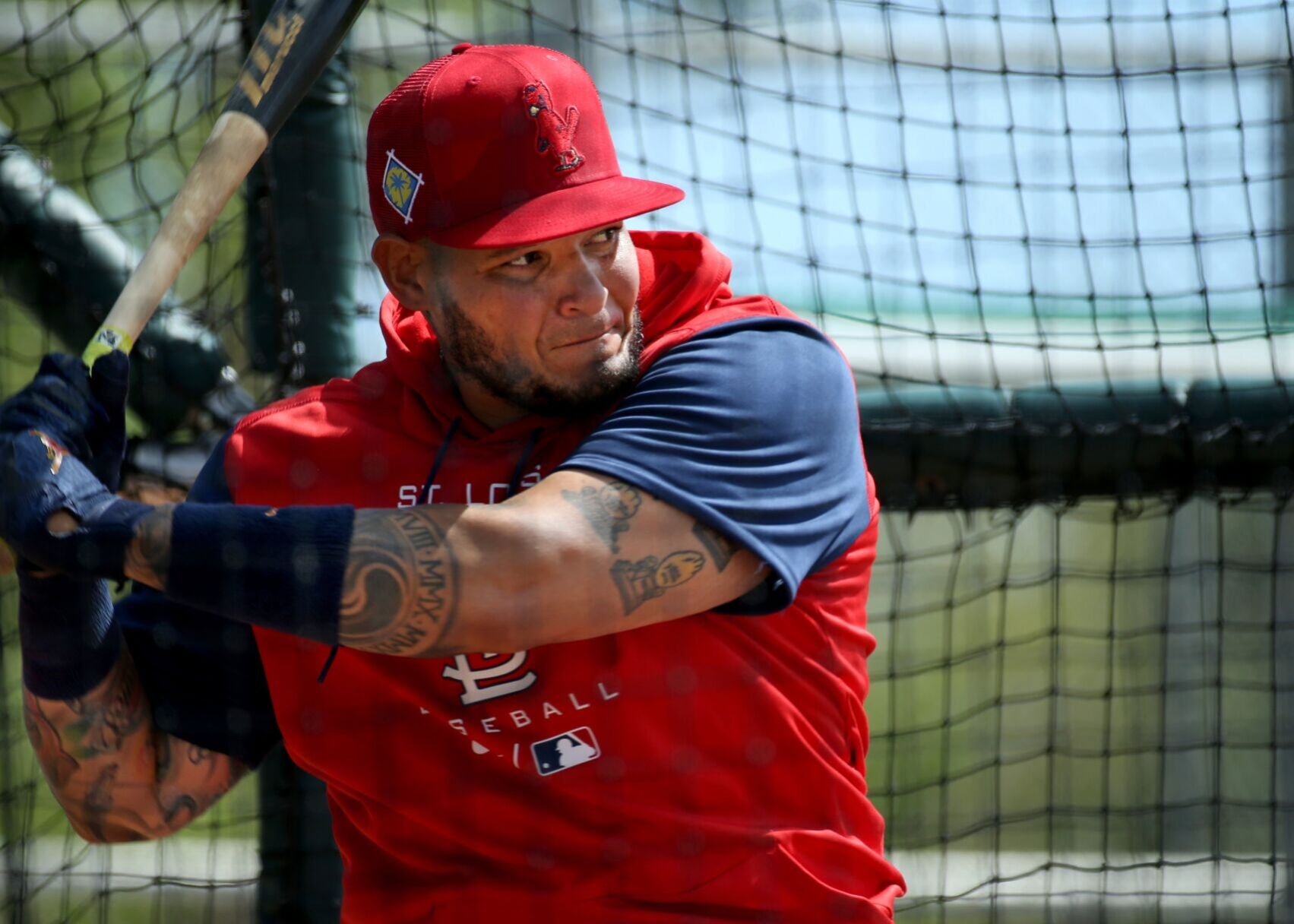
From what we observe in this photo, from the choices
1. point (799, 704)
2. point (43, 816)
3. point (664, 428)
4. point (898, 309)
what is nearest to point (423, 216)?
point (664, 428)

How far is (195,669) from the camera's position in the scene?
1828 mm

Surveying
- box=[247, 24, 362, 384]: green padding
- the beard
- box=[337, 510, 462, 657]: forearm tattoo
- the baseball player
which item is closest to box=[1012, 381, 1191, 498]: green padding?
the baseball player

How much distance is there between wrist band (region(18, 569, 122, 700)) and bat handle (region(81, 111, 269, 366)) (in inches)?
10.9

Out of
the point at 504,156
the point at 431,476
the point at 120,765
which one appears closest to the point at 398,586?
the point at 431,476

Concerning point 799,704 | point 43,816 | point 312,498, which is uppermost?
point 312,498

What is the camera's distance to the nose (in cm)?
160

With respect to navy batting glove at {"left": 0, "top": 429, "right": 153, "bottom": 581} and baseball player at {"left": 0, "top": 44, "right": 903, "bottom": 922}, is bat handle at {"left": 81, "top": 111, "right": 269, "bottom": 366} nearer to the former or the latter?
baseball player at {"left": 0, "top": 44, "right": 903, "bottom": 922}

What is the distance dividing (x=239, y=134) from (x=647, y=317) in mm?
554

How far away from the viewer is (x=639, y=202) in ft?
5.27

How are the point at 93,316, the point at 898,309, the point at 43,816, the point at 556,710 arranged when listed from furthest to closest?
the point at 43,816 < the point at 898,309 < the point at 93,316 < the point at 556,710

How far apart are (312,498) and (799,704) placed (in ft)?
2.06

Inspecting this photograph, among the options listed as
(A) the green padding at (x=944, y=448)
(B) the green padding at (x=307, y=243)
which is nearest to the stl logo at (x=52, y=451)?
(B) the green padding at (x=307, y=243)

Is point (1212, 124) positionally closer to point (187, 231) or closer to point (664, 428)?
point (664, 428)

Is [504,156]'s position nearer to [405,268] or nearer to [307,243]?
[405,268]
